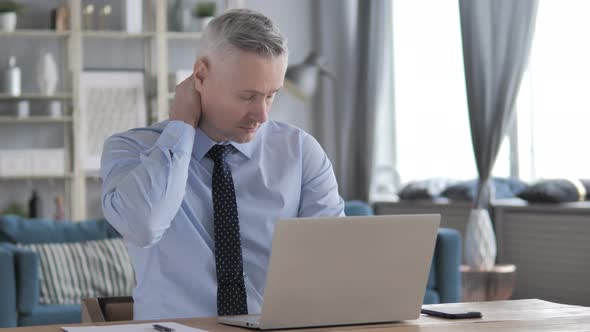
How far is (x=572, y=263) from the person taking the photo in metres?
5.56

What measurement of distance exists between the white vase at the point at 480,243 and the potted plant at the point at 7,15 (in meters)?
3.52

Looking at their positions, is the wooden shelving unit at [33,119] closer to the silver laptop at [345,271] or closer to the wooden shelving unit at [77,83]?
the wooden shelving unit at [77,83]

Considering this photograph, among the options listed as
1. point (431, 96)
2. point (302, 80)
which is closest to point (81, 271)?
point (302, 80)

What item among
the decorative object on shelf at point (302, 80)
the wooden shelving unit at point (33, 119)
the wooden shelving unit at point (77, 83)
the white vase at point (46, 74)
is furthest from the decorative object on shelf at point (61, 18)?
the decorative object on shelf at point (302, 80)

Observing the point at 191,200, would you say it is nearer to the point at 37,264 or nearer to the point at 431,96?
the point at 37,264

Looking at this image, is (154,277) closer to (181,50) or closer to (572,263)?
(572,263)

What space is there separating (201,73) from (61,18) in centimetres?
506

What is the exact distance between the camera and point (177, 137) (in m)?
2.00

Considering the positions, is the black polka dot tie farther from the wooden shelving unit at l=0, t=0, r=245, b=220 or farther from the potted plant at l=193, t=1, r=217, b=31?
the potted plant at l=193, t=1, r=217, b=31

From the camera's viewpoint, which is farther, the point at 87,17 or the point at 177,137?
the point at 87,17

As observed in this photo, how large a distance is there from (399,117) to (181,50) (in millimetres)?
1803

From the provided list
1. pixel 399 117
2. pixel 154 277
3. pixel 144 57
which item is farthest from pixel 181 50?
pixel 154 277

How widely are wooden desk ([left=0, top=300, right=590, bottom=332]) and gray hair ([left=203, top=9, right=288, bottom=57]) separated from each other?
0.58 meters

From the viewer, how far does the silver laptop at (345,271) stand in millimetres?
1608
